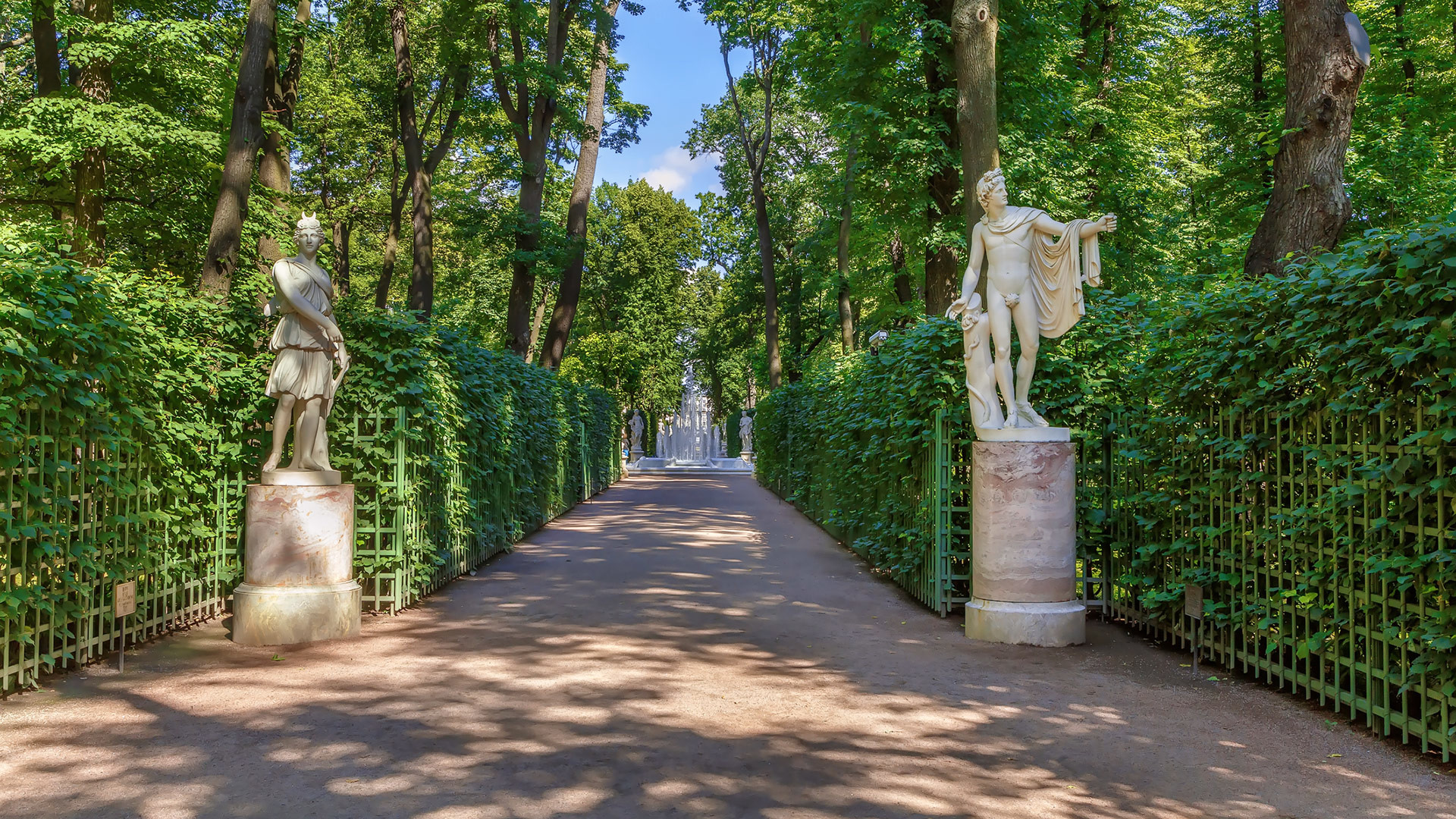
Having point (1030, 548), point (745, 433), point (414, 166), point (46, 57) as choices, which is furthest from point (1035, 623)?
point (745, 433)

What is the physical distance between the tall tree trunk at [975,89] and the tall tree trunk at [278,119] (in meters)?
9.95

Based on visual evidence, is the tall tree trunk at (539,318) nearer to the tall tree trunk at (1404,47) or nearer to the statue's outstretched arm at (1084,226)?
the tall tree trunk at (1404,47)

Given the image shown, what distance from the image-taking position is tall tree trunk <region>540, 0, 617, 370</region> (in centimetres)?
2153

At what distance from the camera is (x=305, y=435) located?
24.0ft

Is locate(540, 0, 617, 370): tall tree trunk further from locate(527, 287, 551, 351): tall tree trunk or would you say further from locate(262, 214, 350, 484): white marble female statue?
locate(527, 287, 551, 351): tall tree trunk

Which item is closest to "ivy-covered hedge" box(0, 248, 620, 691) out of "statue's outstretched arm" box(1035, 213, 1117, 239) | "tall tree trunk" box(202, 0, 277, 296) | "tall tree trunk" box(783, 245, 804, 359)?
"tall tree trunk" box(202, 0, 277, 296)

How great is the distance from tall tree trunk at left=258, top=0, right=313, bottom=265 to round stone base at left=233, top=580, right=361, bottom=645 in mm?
8364

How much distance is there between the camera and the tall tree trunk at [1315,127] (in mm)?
7953

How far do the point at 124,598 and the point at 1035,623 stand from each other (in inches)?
244

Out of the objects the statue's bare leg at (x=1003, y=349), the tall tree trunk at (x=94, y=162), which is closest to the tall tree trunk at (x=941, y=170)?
the statue's bare leg at (x=1003, y=349)

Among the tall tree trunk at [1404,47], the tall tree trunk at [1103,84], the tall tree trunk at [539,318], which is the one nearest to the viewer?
the tall tree trunk at [1103,84]

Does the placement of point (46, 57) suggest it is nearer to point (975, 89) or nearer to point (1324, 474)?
point (975, 89)

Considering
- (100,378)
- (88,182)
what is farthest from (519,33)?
(100,378)

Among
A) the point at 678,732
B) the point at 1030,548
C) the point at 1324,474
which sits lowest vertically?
the point at 678,732
